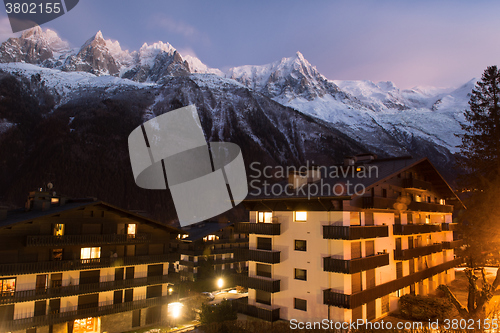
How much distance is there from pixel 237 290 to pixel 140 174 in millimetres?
85794

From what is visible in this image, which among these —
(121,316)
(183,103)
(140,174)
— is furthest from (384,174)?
(183,103)

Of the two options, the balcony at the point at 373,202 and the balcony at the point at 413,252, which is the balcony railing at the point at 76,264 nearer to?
the balcony at the point at 373,202

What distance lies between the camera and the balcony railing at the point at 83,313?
24.8m

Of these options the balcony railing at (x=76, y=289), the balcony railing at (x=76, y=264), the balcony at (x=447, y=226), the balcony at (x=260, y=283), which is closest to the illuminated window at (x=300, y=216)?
the balcony at (x=260, y=283)

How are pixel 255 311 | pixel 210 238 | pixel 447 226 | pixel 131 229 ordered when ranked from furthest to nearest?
pixel 210 238
pixel 447 226
pixel 131 229
pixel 255 311

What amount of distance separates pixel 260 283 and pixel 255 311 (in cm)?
270

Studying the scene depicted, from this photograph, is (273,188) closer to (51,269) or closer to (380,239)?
(380,239)

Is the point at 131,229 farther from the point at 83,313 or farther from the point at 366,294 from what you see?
the point at 366,294

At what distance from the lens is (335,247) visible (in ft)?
79.9

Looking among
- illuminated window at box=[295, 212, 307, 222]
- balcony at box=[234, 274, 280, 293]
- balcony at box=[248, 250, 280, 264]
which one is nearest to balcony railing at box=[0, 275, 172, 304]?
balcony at box=[234, 274, 280, 293]

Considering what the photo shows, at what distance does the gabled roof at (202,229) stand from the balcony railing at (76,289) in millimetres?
14659

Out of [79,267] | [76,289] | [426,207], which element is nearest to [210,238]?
[79,267]

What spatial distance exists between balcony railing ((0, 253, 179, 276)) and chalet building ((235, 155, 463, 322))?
10.4 m

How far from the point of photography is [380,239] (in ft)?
93.4
